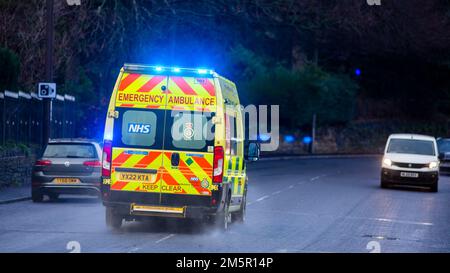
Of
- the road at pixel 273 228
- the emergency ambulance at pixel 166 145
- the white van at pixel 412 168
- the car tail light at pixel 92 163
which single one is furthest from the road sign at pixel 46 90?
the emergency ambulance at pixel 166 145

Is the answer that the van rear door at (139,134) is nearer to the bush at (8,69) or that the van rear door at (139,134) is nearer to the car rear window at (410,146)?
the bush at (8,69)

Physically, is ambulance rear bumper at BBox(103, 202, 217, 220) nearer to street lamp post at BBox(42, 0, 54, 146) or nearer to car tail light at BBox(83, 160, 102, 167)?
car tail light at BBox(83, 160, 102, 167)

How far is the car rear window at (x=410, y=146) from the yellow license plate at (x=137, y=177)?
60.6ft

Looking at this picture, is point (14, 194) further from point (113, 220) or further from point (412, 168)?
point (412, 168)

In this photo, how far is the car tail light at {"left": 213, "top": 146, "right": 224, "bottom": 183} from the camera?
17391mm

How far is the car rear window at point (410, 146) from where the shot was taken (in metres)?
34.7

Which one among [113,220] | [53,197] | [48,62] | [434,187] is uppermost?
[48,62]

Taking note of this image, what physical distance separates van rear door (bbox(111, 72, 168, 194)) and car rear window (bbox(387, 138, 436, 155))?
1827cm

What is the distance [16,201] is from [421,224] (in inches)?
366

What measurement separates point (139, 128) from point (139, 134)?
10 centimetres

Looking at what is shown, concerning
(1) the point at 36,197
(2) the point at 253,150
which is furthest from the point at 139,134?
(1) the point at 36,197

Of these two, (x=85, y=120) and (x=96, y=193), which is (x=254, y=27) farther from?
(x=96, y=193)

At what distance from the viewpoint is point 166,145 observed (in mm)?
17500

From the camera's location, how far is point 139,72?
1775cm
